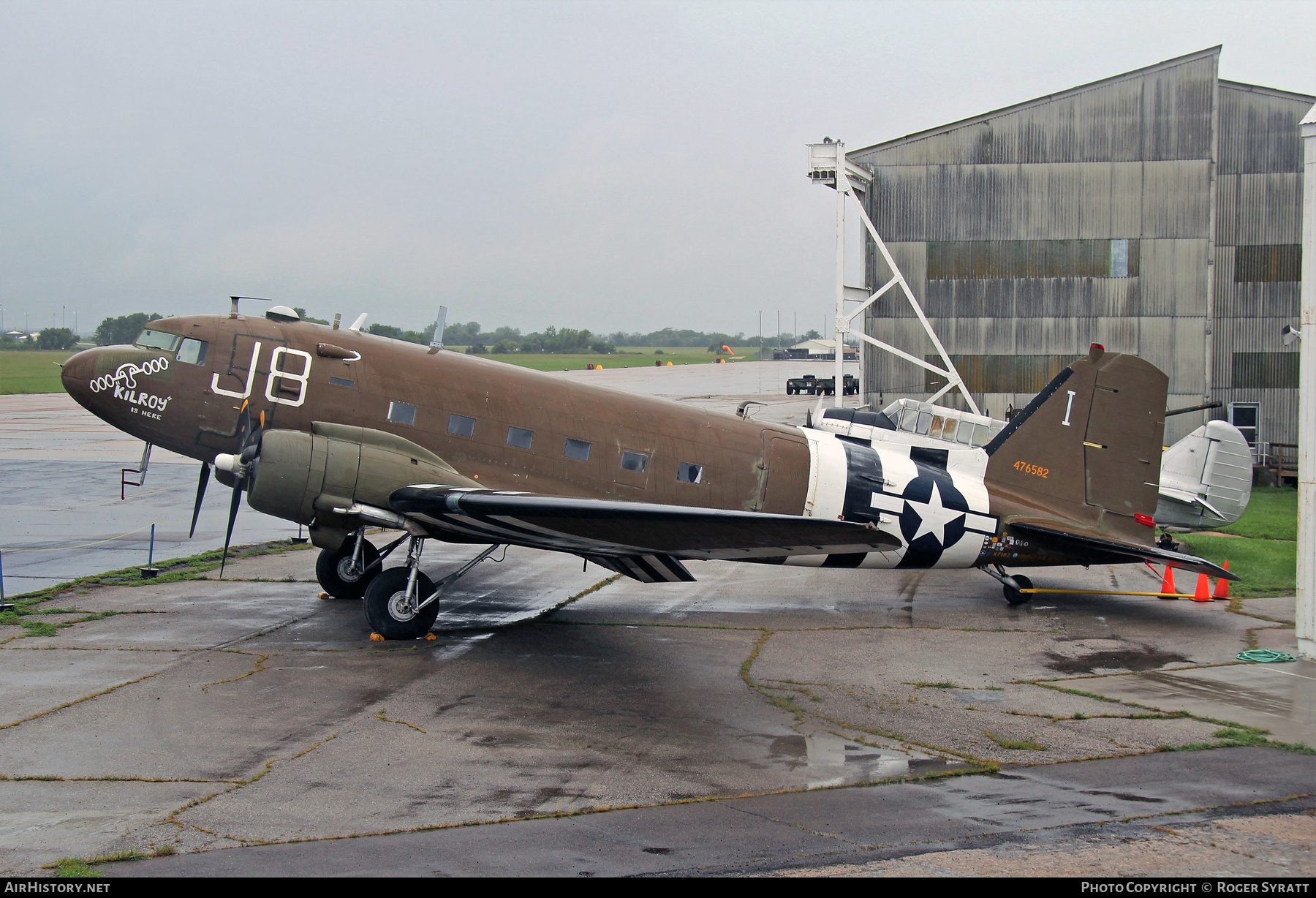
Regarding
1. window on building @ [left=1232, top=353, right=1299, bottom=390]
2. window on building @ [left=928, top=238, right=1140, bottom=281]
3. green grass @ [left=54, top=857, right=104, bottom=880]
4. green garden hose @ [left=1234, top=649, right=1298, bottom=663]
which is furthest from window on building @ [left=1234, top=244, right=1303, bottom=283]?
green grass @ [left=54, top=857, right=104, bottom=880]

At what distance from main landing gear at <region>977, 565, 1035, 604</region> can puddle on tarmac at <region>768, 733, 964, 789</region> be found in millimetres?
7209

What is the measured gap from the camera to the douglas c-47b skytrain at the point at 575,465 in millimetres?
12039

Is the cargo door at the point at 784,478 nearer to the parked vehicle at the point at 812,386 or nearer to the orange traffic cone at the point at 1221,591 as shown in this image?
the orange traffic cone at the point at 1221,591

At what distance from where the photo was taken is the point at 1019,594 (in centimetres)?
1562

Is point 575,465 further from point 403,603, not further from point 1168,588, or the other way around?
point 1168,588

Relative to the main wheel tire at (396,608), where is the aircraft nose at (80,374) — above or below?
above

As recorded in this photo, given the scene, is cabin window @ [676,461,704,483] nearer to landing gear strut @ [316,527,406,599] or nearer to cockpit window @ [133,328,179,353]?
landing gear strut @ [316,527,406,599]

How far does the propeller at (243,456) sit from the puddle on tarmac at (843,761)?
7.33 metres

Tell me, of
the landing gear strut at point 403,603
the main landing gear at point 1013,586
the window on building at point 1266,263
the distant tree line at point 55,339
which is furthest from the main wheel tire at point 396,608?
the distant tree line at point 55,339

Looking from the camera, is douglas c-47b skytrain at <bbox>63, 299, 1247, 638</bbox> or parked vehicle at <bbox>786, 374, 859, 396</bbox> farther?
parked vehicle at <bbox>786, 374, 859, 396</bbox>

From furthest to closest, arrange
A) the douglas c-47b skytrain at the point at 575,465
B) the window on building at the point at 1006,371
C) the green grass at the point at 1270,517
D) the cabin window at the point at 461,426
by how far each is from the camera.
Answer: the window on building at the point at 1006,371 → the green grass at the point at 1270,517 → the cabin window at the point at 461,426 → the douglas c-47b skytrain at the point at 575,465

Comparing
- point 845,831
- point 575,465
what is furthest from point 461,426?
point 845,831

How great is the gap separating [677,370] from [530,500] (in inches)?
3957

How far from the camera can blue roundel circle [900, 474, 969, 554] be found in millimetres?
15148
